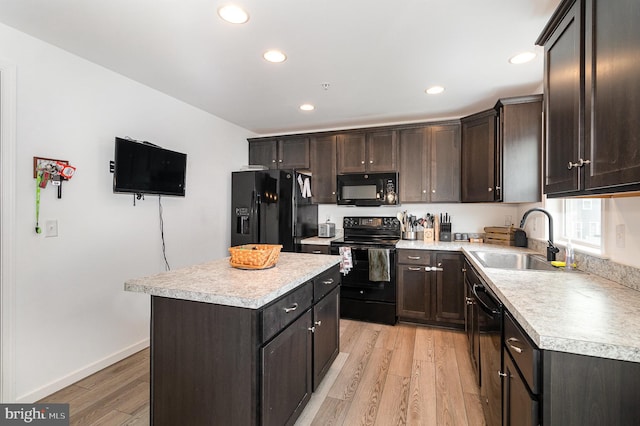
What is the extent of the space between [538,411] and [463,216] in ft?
10.0

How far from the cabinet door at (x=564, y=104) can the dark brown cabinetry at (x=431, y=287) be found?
1684 millimetres

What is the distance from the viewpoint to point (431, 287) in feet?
10.7

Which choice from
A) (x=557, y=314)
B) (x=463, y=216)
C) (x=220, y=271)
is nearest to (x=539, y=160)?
(x=463, y=216)

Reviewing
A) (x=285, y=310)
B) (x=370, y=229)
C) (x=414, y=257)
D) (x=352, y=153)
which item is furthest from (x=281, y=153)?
(x=285, y=310)

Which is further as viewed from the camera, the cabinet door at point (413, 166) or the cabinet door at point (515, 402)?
the cabinet door at point (413, 166)

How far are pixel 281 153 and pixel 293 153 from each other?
0.19 meters

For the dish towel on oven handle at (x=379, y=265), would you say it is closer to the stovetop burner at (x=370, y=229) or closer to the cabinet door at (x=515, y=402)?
the stovetop burner at (x=370, y=229)

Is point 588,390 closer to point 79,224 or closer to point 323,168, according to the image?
point 79,224

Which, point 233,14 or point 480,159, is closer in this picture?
point 233,14

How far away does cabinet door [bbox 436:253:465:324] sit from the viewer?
3.15m

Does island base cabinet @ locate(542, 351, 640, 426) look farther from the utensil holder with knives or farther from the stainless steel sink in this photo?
the utensil holder with knives

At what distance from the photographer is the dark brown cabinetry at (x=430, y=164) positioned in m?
3.55

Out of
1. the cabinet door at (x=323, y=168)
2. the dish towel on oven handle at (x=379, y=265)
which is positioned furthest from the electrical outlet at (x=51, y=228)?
the dish towel on oven handle at (x=379, y=265)

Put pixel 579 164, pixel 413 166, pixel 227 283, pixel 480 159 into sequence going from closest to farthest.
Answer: pixel 579 164
pixel 227 283
pixel 480 159
pixel 413 166
